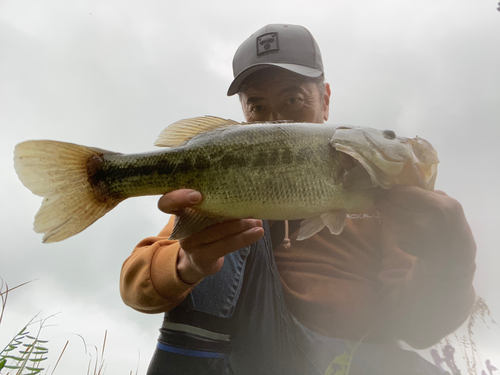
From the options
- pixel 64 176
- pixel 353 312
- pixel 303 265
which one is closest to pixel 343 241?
pixel 303 265

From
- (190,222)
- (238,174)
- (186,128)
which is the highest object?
(186,128)

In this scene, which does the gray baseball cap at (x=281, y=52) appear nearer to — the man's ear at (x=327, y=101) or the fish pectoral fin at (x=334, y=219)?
the man's ear at (x=327, y=101)

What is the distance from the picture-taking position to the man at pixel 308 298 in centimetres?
140

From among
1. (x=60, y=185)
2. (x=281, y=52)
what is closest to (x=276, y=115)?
(x=281, y=52)

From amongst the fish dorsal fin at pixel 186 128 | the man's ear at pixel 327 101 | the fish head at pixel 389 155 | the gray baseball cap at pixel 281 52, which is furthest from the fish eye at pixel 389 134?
the man's ear at pixel 327 101

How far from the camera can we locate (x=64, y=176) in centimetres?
108

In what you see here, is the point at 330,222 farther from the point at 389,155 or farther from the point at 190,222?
the point at 190,222

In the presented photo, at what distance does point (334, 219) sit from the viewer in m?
1.11

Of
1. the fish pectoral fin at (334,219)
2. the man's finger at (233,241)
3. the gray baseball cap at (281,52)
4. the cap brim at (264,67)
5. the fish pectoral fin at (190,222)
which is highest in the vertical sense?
the gray baseball cap at (281,52)

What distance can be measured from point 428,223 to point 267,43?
1.71m

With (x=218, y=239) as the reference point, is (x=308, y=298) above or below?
below

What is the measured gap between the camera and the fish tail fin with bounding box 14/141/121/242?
1.02 meters

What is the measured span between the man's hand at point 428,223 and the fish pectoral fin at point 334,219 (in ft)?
0.55

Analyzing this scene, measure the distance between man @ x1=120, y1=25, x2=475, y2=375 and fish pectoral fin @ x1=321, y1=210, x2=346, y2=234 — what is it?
10.8 inches
